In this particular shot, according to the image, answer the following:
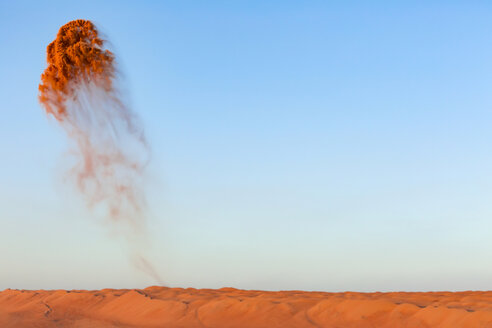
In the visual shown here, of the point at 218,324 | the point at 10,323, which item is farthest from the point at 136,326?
the point at 10,323

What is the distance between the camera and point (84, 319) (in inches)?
714

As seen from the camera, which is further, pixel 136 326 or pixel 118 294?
pixel 118 294

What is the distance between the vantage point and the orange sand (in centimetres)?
1391

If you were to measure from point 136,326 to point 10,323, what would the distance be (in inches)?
212

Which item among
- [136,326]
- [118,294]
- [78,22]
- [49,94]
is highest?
[78,22]

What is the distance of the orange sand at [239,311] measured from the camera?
1391cm

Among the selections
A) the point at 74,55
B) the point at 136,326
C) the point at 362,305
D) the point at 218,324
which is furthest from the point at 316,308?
the point at 74,55

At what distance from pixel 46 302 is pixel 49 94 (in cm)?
912

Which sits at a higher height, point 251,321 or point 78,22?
point 78,22

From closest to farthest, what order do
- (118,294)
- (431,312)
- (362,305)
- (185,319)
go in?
1. (431,312)
2. (362,305)
3. (185,319)
4. (118,294)

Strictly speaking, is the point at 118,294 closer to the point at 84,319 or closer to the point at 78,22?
the point at 84,319

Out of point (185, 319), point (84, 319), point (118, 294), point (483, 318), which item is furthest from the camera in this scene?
point (118, 294)

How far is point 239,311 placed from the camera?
16453mm

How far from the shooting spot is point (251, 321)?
51.1 ft
